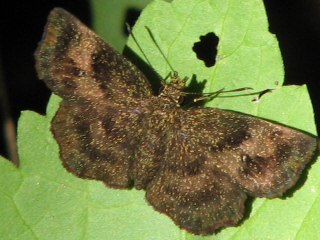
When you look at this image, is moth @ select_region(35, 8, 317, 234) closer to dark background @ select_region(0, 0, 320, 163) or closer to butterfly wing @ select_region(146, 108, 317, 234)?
butterfly wing @ select_region(146, 108, 317, 234)

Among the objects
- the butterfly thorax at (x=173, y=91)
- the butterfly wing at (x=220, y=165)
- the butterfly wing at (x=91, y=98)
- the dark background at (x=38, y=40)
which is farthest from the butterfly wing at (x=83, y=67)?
the dark background at (x=38, y=40)

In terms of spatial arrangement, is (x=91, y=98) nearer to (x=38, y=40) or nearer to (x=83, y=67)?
(x=83, y=67)

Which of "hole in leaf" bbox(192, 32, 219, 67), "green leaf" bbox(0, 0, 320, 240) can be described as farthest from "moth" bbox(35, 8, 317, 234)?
"hole in leaf" bbox(192, 32, 219, 67)

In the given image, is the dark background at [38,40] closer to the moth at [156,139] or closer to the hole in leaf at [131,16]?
the hole in leaf at [131,16]

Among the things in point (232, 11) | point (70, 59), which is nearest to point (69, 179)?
point (70, 59)

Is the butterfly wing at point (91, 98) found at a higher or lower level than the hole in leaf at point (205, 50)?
lower

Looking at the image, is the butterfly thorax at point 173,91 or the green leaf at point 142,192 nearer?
the green leaf at point 142,192

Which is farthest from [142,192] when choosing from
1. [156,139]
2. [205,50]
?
[205,50]
